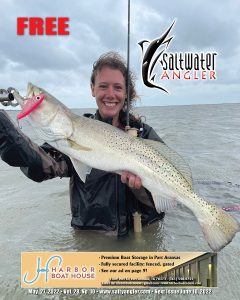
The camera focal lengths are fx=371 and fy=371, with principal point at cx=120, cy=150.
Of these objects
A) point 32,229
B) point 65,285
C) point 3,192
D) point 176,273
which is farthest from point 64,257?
point 3,192

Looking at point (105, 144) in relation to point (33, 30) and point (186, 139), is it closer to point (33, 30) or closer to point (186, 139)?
point (33, 30)

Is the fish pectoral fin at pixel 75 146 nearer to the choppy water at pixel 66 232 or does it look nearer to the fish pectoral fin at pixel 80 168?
the fish pectoral fin at pixel 80 168

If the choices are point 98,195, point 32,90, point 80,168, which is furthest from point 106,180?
point 32,90

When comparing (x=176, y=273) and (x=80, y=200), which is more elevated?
(x=80, y=200)

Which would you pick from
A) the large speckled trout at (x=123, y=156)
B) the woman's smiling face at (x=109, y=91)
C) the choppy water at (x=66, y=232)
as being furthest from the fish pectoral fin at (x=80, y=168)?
the woman's smiling face at (x=109, y=91)

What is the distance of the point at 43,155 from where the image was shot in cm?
428

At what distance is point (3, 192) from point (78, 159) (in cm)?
576

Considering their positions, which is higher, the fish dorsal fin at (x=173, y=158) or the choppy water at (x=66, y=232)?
the fish dorsal fin at (x=173, y=158)

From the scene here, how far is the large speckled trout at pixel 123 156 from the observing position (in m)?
3.52

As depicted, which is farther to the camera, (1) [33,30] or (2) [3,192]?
(2) [3,192]

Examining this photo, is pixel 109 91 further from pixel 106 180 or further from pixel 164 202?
pixel 164 202

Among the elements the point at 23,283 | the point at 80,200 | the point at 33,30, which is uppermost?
the point at 33,30

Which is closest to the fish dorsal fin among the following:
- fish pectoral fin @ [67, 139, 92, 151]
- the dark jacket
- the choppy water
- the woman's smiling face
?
fish pectoral fin @ [67, 139, 92, 151]

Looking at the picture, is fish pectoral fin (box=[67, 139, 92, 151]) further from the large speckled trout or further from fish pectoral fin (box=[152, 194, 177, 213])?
fish pectoral fin (box=[152, 194, 177, 213])
